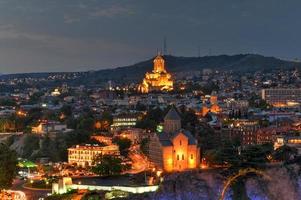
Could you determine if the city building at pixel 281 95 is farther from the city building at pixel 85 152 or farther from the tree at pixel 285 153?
the tree at pixel 285 153

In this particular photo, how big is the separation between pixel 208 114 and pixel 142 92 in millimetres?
30385

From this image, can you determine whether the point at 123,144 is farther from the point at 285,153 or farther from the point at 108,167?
the point at 285,153

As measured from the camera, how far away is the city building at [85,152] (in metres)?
39.8

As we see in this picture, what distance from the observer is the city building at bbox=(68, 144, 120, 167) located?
39781 millimetres

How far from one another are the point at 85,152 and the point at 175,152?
736 cm

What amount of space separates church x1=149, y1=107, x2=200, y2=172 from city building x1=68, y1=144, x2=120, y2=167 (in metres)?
4.97

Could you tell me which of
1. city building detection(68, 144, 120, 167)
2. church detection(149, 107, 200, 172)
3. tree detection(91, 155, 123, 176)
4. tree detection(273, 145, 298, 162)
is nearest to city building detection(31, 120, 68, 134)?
city building detection(68, 144, 120, 167)

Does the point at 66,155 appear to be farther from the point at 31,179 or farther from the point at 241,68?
the point at 241,68

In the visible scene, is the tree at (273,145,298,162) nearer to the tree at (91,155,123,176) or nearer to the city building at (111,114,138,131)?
the tree at (91,155,123,176)

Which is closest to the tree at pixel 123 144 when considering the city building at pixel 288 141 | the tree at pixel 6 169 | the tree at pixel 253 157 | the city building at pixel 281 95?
the city building at pixel 288 141

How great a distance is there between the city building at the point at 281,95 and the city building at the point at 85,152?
133ft

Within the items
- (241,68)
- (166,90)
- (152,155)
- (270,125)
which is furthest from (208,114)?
(241,68)

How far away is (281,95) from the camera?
79.4 m

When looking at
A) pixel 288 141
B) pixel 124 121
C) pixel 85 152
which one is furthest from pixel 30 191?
pixel 124 121
